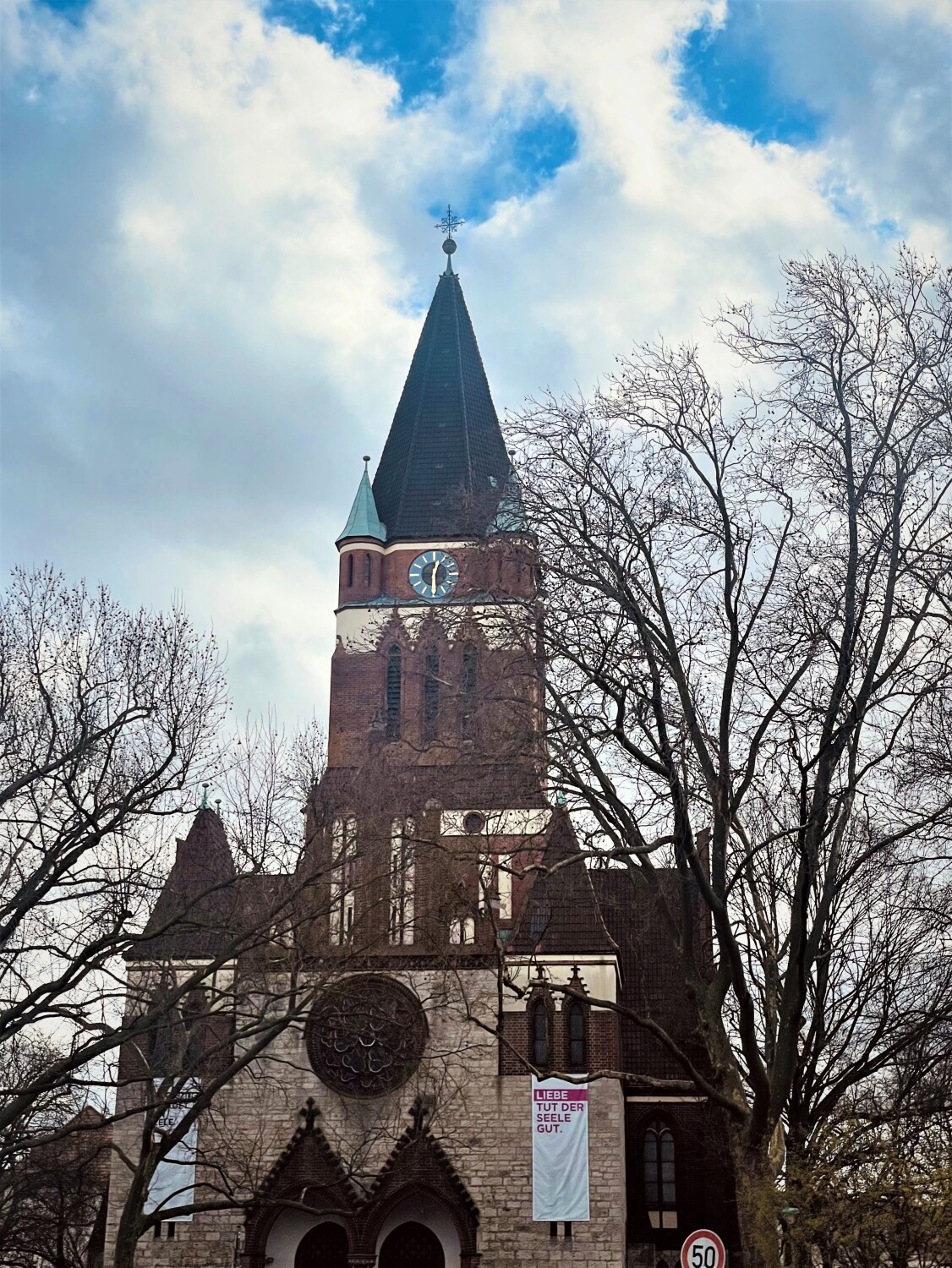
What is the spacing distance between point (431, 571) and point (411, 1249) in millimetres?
23238

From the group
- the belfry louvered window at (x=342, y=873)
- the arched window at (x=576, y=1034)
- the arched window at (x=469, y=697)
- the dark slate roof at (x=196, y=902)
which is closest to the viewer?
the arched window at (x=469, y=697)

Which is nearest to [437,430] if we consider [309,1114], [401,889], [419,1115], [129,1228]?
[401,889]

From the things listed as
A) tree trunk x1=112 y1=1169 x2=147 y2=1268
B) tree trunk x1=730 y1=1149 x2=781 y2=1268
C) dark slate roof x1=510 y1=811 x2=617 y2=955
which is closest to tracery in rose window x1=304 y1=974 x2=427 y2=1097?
dark slate roof x1=510 y1=811 x2=617 y2=955

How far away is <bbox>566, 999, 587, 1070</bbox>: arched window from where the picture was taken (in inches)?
1345

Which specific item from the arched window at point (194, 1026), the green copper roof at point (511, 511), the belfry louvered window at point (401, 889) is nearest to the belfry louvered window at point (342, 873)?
the belfry louvered window at point (401, 889)

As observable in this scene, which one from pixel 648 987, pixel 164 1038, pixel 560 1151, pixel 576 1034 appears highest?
pixel 648 987

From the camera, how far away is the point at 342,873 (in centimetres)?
2870

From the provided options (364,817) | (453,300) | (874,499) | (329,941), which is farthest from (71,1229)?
(874,499)

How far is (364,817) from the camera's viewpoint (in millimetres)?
27797

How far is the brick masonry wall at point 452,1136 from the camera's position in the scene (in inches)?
1251

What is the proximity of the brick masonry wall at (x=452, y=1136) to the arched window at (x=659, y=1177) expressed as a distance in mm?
2671

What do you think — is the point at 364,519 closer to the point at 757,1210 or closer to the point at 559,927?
the point at 559,927

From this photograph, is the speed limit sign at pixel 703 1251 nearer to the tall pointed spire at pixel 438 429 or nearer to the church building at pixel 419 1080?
the church building at pixel 419 1080

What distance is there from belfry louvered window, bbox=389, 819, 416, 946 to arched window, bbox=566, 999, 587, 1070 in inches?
167
